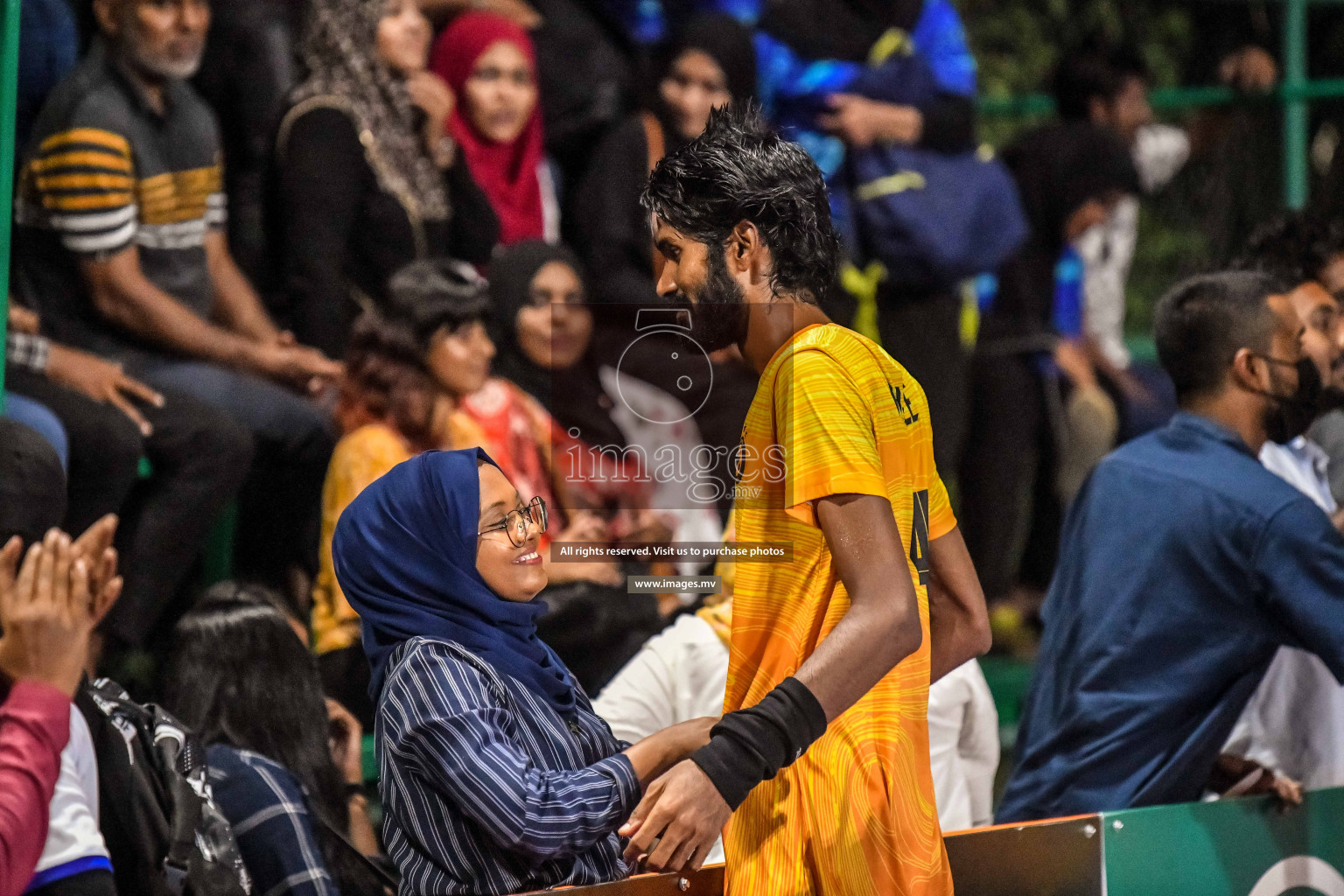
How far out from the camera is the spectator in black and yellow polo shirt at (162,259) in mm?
3623

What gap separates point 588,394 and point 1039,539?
3868mm

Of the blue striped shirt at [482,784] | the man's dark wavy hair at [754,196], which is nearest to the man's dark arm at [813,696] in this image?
the blue striped shirt at [482,784]

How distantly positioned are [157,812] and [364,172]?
87.9 inches

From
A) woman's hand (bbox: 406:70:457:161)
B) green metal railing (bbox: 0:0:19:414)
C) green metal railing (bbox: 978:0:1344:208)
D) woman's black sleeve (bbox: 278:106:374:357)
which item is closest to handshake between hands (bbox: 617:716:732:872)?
green metal railing (bbox: 0:0:19:414)

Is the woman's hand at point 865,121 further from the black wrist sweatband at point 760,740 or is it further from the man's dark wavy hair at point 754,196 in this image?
the black wrist sweatband at point 760,740

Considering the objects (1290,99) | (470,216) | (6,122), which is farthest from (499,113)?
(1290,99)

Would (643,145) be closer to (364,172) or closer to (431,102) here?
(431,102)

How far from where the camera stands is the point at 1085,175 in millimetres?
5516

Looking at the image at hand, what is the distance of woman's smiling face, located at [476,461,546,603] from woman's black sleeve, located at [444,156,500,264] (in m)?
2.44

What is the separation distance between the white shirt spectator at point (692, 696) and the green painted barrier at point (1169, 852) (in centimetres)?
38

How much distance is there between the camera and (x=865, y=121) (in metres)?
4.82

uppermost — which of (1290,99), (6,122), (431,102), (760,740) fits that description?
(1290,99)

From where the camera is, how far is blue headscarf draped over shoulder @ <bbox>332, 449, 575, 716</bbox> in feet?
6.75

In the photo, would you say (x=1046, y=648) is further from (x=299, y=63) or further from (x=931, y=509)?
(x=299, y=63)
